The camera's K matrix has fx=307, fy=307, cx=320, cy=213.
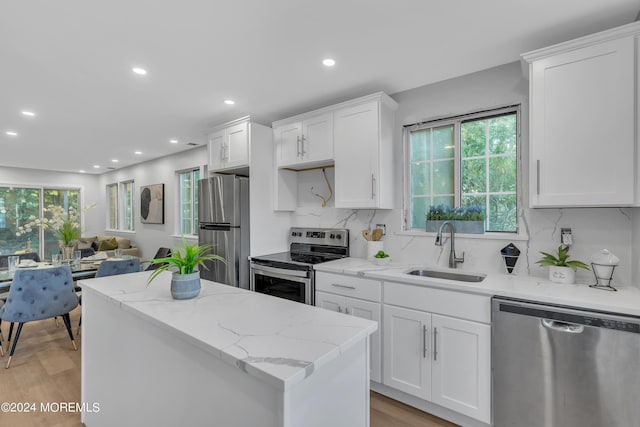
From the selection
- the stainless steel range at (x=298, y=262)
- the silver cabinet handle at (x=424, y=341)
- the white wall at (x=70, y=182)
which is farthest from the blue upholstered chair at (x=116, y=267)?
the white wall at (x=70, y=182)

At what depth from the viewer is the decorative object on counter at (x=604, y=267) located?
1.79 metres

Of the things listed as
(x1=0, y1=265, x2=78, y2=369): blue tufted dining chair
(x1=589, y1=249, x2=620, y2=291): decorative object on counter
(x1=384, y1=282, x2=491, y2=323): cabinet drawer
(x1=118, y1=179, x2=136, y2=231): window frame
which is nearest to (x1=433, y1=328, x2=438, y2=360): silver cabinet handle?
(x1=384, y1=282, x2=491, y2=323): cabinet drawer

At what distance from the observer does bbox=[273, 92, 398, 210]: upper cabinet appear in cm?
266

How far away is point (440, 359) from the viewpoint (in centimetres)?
201

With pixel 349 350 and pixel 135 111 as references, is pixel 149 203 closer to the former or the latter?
pixel 135 111

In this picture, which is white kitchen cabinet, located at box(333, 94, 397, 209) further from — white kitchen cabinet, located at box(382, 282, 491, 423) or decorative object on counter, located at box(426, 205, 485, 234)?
white kitchen cabinet, located at box(382, 282, 491, 423)

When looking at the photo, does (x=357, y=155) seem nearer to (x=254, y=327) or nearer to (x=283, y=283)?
(x=283, y=283)

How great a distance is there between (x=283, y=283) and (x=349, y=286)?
73cm

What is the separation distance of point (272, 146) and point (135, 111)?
59.1 inches

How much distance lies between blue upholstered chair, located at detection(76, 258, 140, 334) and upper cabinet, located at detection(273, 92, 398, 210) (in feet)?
6.79

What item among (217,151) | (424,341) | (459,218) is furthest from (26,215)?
(459,218)

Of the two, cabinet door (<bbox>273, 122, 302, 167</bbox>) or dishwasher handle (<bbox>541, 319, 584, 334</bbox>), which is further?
cabinet door (<bbox>273, 122, 302, 167</bbox>)

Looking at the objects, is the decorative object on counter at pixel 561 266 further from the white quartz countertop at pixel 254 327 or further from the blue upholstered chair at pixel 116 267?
the blue upholstered chair at pixel 116 267

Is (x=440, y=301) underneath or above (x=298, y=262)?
underneath
